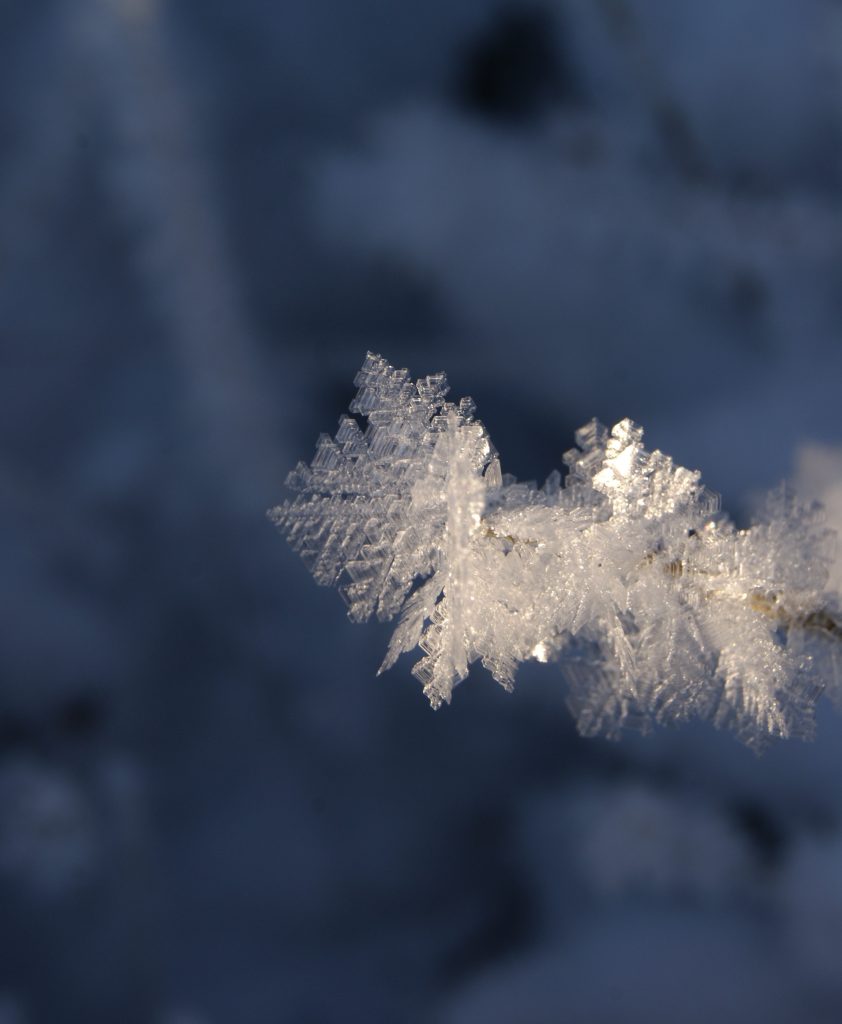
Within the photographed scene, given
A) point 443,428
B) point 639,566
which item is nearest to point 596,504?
point 639,566

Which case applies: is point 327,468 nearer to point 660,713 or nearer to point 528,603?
point 528,603

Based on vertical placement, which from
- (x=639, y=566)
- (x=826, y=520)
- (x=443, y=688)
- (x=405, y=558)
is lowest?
(x=443, y=688)

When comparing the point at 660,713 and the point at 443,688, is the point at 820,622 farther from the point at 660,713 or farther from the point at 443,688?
the point at 443,688

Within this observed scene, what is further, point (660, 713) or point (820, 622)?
point (660, 713)

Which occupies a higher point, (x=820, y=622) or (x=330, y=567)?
(x=820, y=622)

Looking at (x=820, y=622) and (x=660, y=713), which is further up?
(x=820, y=622)

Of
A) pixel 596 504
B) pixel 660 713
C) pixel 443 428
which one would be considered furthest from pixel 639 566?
pixel 443 428
